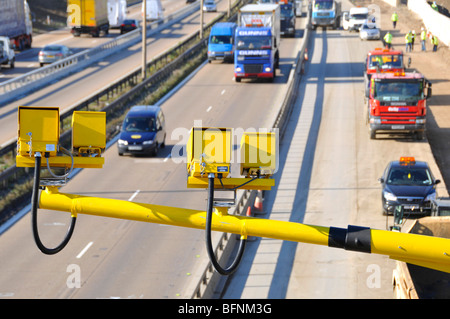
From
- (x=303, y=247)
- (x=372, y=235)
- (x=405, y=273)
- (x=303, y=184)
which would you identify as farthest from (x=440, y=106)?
(x=372, y=235)

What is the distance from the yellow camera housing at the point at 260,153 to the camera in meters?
6.74

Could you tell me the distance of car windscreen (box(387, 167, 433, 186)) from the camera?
26.5 m

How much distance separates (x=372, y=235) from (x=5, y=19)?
57.5 meters

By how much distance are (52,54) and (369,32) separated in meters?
27.4

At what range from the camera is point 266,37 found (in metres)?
49.3

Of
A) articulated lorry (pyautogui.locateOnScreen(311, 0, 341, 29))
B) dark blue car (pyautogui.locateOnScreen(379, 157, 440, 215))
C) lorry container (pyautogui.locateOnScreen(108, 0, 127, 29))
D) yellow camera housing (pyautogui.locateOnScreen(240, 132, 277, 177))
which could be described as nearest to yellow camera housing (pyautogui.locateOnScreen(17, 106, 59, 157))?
yellow camera housing (pyautogui.locateOnScreen(240, 132, 277, 177))

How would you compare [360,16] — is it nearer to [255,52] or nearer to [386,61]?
[255,52]

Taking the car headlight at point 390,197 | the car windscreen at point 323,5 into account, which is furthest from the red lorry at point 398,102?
the car windscreen at point 323,5

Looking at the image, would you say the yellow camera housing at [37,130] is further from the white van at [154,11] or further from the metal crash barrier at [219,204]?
the white van at [154,11]

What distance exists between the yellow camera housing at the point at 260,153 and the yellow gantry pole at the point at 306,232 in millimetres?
424

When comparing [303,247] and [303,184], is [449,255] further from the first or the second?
[303,184]

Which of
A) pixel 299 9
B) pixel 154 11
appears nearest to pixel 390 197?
pixel 154 11

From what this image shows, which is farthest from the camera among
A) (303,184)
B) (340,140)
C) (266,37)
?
(266,37)

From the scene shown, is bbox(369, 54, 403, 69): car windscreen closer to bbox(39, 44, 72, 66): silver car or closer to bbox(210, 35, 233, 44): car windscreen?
bbox(210, 35, 233, 44): car windscreen
